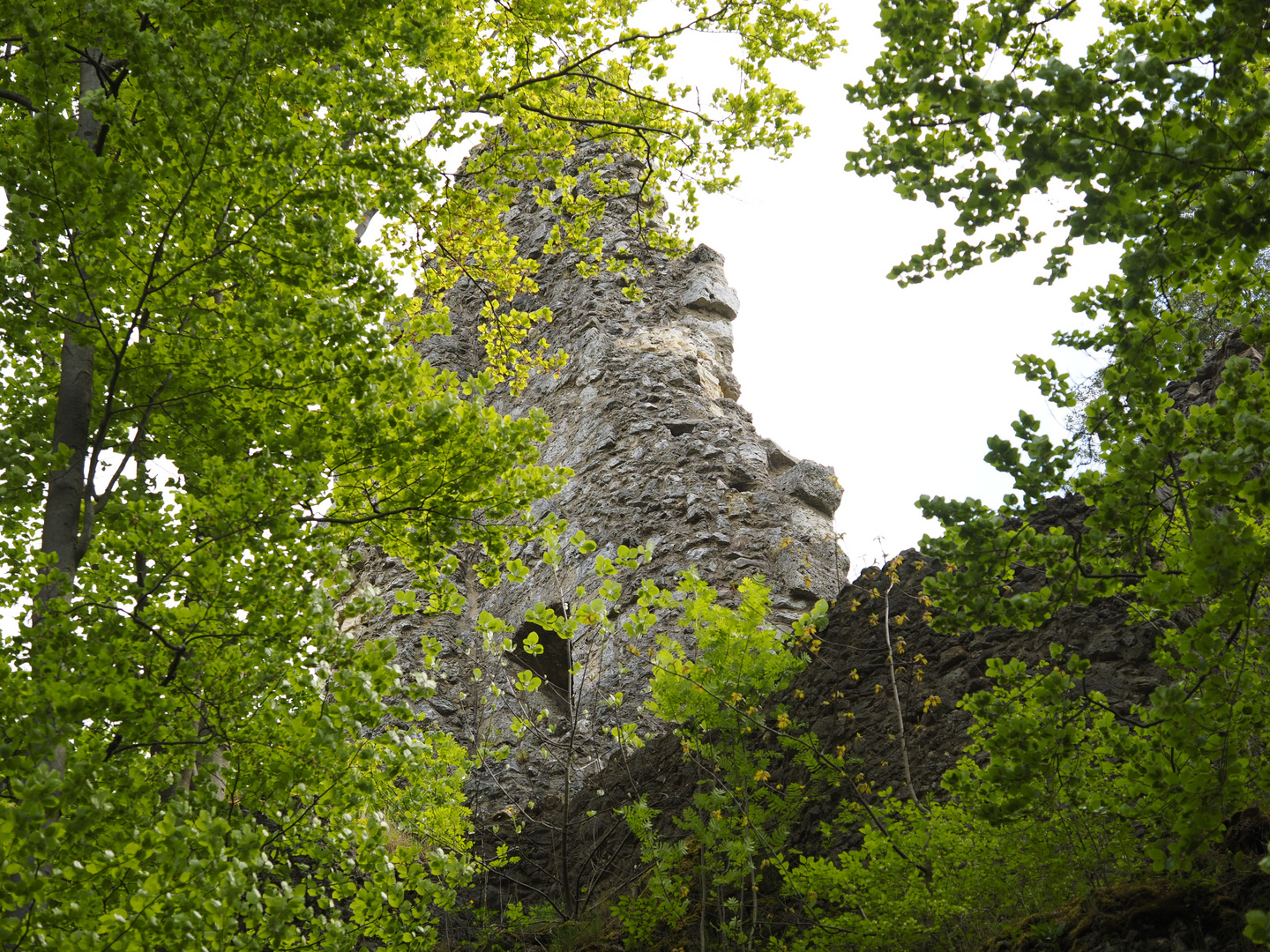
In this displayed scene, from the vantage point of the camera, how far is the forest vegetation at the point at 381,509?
2.95 meters

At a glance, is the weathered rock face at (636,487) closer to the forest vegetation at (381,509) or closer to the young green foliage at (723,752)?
the young green foliage at (723,752)

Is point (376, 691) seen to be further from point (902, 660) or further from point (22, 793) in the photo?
point (902, 660)

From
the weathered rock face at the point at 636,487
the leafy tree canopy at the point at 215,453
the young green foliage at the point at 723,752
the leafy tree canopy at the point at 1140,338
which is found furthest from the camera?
the weathered rock face at the point at 636,487

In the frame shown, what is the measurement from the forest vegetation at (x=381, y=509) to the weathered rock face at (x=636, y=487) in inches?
177

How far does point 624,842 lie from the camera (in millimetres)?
8148

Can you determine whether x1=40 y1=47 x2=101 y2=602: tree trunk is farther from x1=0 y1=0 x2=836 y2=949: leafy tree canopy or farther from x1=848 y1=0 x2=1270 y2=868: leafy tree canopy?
x1=848 y1=0 x2=1270 y2=868: leafy tree canopy

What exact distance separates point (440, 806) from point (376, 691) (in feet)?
11.4

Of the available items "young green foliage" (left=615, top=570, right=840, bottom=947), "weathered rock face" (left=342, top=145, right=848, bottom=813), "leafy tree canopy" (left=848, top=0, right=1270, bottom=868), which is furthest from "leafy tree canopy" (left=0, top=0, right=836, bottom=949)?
"weathered rock face" (left=342, top=145, right=848, bottom=813)

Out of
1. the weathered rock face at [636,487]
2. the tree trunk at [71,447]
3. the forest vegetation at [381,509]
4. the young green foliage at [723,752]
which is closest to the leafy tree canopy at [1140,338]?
the forest vegetation at [381,509]

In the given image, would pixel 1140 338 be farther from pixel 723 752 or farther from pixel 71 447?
pixel 71 447

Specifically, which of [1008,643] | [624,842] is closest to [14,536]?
[624,842]

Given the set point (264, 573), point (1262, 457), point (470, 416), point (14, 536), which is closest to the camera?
point (1262, 457)

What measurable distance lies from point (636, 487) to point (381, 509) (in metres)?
7.73

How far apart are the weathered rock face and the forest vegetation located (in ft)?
14.8
